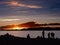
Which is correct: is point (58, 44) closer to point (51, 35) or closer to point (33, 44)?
point (33, 44)

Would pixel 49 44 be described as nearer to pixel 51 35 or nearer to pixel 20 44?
pixel 20 44

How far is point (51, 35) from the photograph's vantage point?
24.9m

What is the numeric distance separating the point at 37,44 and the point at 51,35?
23.1 ft

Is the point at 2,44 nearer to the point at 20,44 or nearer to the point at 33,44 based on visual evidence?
the point at 20,44

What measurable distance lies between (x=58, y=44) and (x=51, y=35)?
6776mm

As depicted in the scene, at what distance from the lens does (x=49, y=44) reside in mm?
18047

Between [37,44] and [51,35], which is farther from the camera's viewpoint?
[51,35]

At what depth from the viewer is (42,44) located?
1798 centimetres

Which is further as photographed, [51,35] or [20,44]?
[51,35]

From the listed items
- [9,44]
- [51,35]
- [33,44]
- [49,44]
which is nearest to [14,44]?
[9,44]

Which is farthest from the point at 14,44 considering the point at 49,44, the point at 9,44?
the point at 49,44

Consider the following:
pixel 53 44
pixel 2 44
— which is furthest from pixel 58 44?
pixel 2 44

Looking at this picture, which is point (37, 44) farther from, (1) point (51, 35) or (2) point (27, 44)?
(1) point (51, 35)

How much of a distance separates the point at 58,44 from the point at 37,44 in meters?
1.80
